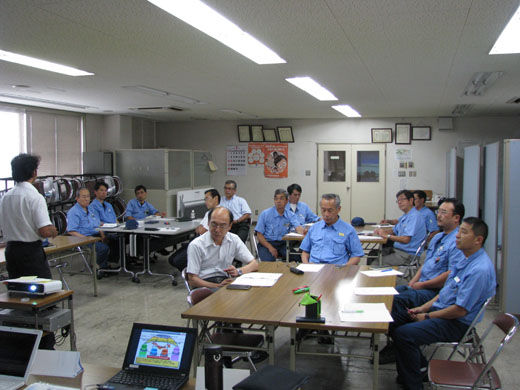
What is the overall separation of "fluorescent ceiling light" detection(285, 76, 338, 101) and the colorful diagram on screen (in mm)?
4473

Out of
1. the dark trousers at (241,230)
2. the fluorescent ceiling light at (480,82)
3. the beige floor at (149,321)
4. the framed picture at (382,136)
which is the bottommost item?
the beige floor at (149,321)

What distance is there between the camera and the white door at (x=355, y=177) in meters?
11.1

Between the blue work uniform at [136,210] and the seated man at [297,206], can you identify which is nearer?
the seated man at [297,206]

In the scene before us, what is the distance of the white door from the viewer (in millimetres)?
11109

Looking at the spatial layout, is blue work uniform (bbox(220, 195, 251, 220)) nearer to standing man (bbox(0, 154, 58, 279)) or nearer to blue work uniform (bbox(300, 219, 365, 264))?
blue work uniform (bbox(300, 219, 365, 264))

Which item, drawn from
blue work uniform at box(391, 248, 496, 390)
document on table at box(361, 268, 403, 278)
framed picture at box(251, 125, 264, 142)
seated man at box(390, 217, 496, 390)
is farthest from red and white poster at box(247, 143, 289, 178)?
blue work uniform at box(391, 248, 496, 390)

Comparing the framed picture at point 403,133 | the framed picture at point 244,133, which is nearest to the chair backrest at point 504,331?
the framed picture at point 403,133

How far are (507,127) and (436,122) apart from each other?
1504mm

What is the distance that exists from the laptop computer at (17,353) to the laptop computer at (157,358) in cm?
34

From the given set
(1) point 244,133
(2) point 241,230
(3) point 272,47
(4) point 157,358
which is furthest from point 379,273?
(1) point 244,133

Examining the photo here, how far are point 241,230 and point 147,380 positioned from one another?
505cm

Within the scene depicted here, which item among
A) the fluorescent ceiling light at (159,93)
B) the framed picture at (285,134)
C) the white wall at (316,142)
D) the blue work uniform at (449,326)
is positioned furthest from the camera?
the framed picture at (285,134)

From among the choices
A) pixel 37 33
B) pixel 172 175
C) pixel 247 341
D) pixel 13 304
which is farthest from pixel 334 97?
pixel 13 304

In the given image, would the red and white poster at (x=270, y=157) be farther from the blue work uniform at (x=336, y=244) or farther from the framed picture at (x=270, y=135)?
the blue work uniform at (x=336, y=244)
